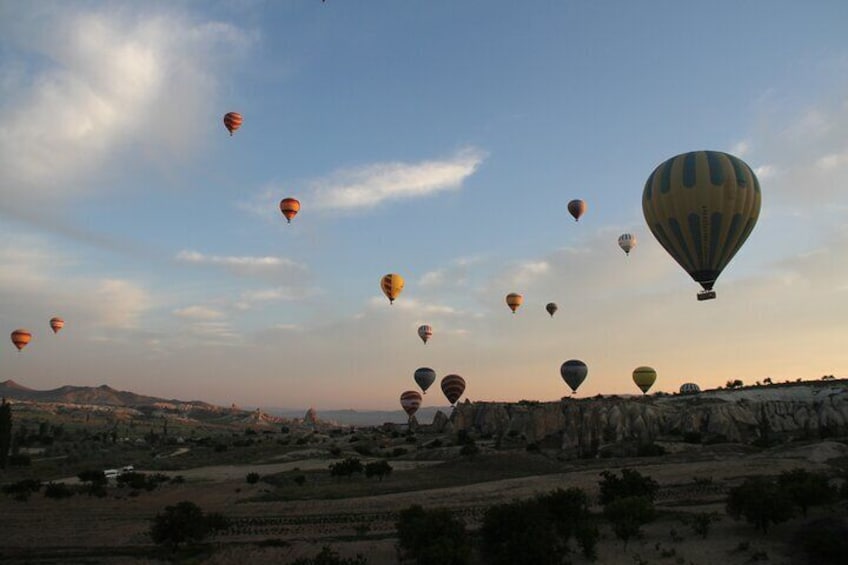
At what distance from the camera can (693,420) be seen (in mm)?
58844

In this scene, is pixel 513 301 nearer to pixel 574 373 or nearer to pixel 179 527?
pixel 574 373

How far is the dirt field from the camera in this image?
20.5 meters

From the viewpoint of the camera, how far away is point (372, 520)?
1080 inches

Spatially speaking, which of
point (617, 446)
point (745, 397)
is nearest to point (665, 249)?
point (617, 446)

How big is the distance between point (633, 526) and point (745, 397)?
56.7 m

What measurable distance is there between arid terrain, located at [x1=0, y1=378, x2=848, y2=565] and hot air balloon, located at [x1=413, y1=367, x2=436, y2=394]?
25.8 meters

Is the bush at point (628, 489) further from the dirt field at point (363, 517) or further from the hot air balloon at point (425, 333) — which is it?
the hot air balloon at point (425, 333)

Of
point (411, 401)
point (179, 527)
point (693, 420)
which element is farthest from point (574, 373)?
point (179, 527)

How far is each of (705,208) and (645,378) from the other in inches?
2233

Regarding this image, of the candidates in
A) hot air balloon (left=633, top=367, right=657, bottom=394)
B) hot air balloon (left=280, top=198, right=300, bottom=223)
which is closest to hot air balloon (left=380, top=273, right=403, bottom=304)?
hot air balloon (left=280, top=198, right=300, bottom=223)

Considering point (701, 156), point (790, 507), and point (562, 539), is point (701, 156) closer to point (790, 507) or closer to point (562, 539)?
point (790, 507)

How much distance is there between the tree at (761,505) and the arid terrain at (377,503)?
0.59 meters

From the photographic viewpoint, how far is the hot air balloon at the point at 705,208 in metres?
36.6

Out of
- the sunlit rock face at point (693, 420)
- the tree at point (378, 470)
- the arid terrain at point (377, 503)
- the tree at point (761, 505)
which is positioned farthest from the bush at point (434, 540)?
the sunlit rock face at point (693, 420)
